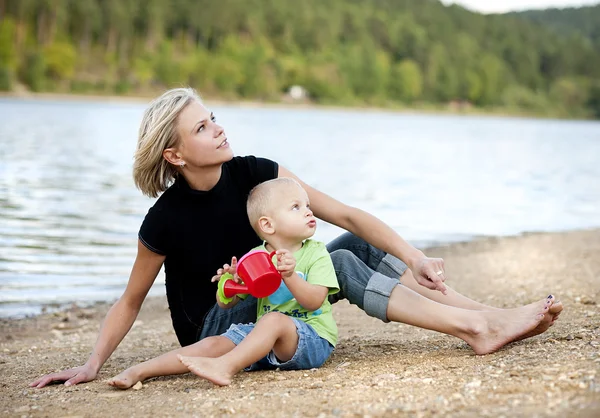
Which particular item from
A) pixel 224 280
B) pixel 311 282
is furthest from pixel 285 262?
pixel 224 280

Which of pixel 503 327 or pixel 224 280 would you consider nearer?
pixel 224 280

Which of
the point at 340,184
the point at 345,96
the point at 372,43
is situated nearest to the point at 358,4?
the point at 372,43

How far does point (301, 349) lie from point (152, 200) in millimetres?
10762

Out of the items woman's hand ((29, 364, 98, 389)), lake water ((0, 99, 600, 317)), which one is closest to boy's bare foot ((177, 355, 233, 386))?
woman's hand ((29, 364, 98, 389))

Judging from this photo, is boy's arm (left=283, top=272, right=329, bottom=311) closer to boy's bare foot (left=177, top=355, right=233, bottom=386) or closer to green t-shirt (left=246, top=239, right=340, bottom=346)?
green t-shirt (left=246, top=239, right=340, bottom=346)

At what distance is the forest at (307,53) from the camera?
283ft

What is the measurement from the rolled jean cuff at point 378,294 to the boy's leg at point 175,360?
69cm

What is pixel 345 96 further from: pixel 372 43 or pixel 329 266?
pixel 329 266

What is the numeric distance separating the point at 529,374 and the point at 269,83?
91.7m

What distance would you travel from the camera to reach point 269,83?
93.6m

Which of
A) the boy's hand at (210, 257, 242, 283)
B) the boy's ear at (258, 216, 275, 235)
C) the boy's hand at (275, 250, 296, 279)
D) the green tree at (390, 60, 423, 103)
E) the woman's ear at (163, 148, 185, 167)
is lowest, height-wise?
the green tree at (390, 60, 423, 103)

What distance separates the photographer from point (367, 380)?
11.7 feet

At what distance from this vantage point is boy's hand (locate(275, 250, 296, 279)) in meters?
3.43

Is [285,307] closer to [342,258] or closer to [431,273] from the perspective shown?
[342,258]
